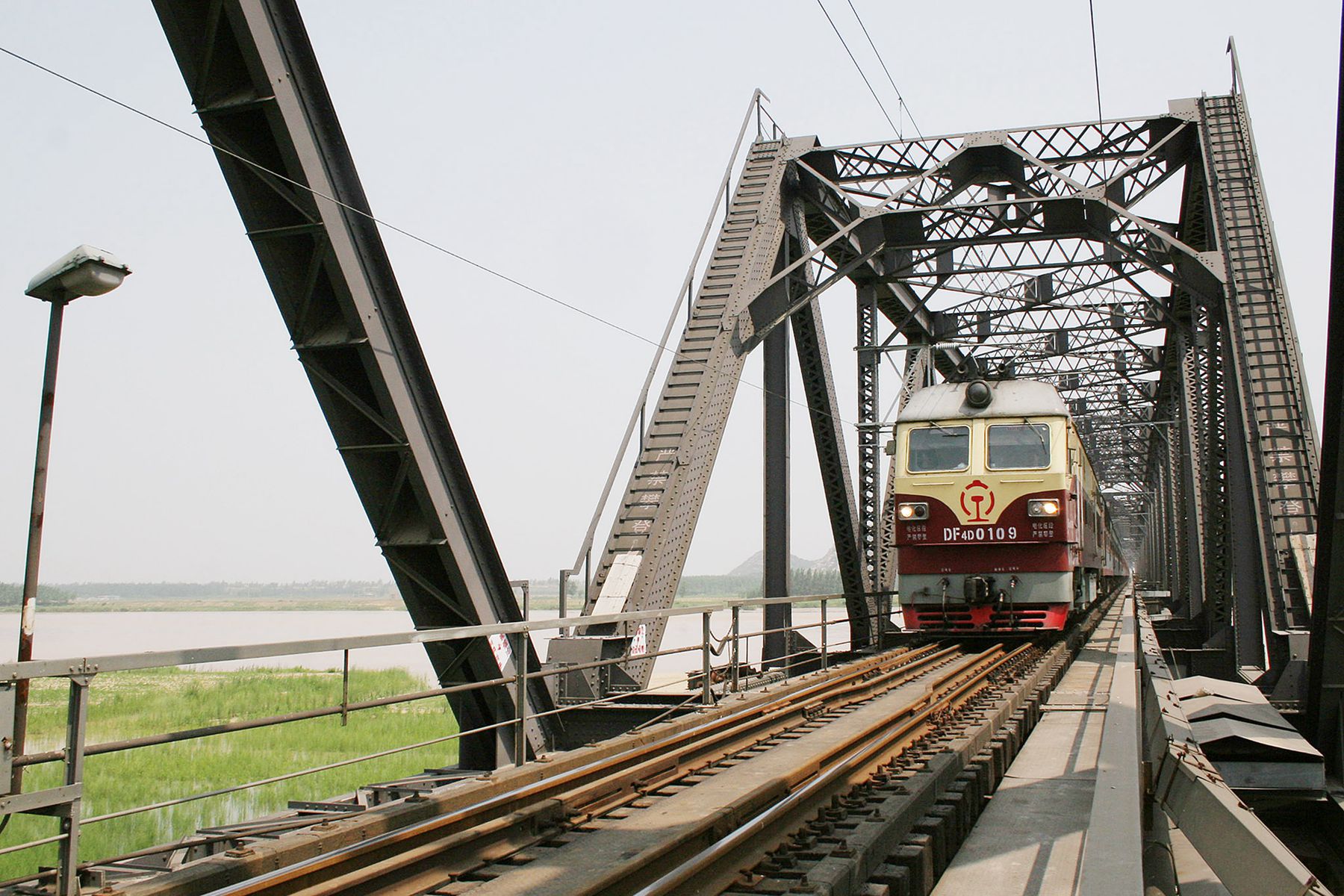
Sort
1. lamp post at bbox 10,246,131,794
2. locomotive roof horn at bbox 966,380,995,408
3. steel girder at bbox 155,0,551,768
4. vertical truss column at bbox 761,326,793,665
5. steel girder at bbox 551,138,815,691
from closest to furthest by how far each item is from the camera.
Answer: lamp post at bbox 10,246,131,794 → steel girder at bbox 155,0,551,768 → steel girder at bbox 551,138,815,691 → locomotive roof horn at bbox 966,380,995,408 → vertical truss column at bbox 761,326,793,665

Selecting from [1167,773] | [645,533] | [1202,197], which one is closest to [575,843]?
[1167,773]

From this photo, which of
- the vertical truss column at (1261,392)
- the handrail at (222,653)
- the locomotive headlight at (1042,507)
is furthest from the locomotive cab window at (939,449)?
the handrail at (222,653)

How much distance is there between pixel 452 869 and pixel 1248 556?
1316cm

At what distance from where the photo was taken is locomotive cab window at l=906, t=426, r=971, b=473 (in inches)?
585

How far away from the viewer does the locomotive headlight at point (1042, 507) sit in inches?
553

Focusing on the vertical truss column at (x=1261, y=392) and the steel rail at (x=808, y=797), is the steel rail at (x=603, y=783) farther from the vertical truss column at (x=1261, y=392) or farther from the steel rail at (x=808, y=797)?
the vertical truss column at (x=1261, y=392)

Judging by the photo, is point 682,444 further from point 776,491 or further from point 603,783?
point 603,783

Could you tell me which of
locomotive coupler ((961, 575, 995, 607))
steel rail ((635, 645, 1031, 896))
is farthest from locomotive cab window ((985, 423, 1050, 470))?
steel rail ((635, 645, 1031, 896))

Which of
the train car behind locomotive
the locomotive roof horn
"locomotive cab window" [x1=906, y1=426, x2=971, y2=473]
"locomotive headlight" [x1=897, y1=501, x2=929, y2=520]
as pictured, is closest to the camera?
the train car behind locomotive

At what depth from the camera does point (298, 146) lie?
691cm

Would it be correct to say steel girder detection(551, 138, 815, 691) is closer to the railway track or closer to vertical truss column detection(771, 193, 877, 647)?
vertical truss column detection(771, 193, 877, 647)

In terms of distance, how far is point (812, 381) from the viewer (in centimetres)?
1664

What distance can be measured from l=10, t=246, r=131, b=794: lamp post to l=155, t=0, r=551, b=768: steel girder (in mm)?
2175

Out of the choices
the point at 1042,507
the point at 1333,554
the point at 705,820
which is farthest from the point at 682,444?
the point at 705,820
